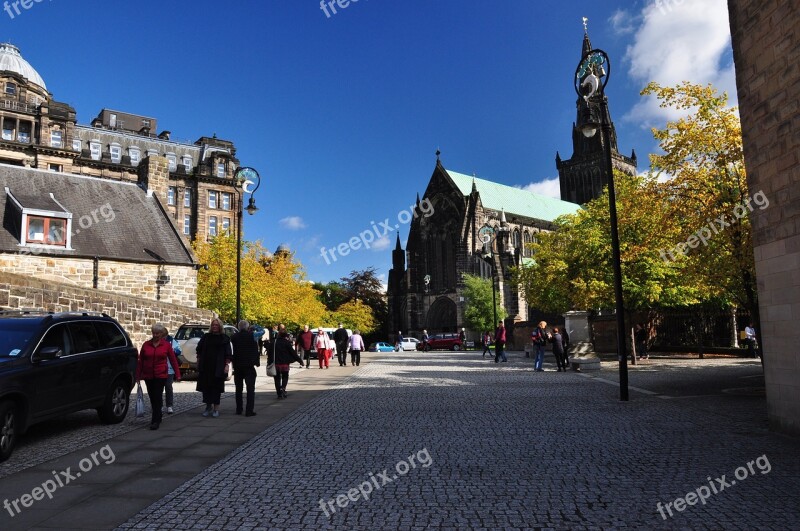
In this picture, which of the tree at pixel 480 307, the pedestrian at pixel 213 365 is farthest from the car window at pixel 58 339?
the tree at pixel 480 307

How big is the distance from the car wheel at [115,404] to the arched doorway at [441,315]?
6545cm

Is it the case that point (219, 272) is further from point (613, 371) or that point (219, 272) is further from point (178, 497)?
point (178, 497)

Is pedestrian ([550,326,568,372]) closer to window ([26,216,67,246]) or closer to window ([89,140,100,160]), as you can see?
window ([26,216,67,246])

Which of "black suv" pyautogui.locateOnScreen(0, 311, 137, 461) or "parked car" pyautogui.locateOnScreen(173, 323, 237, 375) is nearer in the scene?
"black suv" pyautogui.locateOnScreen(0, 311, 137, 461)

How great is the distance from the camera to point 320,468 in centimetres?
646

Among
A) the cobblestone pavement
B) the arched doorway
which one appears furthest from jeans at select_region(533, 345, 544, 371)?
the arched doorway

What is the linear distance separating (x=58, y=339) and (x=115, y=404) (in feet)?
5.84

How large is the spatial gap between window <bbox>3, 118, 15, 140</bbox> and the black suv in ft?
182

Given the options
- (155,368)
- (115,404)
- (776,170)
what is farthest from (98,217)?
(776,170)

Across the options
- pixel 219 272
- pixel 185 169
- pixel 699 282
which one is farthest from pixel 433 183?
pixel 699 282

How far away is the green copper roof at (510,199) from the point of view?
8044cm

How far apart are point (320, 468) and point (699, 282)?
12294 millimetres

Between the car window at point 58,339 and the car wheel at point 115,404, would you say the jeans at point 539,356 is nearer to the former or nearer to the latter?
the car wheel at point 115,404

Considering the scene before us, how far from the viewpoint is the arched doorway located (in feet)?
245
